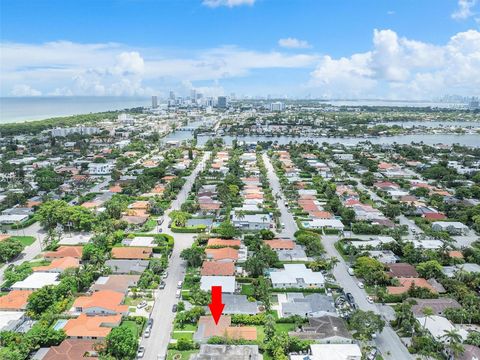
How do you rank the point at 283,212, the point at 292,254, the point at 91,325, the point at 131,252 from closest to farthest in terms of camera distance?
the point at 91,325 < the point at 131,252 < the point at 292,254 < the point at 283,212

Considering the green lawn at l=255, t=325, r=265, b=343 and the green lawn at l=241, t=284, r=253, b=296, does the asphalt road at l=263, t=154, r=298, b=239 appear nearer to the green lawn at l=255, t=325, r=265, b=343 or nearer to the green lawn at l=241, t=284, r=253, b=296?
the green lawn at l=241, t=284, r=253, b=296

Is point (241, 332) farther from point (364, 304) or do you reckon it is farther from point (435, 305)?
point (435, 305)

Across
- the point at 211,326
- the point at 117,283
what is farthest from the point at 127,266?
the point at 211,326

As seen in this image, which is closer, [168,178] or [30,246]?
[30,246]

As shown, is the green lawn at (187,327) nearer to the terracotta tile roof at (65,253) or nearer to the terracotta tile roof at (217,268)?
the terracotta tile roof at (217,268)

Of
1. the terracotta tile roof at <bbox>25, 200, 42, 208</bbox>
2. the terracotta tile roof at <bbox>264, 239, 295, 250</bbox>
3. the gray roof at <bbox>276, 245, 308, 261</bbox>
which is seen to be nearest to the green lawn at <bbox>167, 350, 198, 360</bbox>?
the gray roof at <bbox>276, 245, 308, 261</bbox>

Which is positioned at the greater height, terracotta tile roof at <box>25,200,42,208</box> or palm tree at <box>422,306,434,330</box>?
terracotta tile roof at <box>25,200,42,208</box>

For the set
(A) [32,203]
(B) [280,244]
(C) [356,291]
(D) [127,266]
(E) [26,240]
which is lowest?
(C) [356,291]
